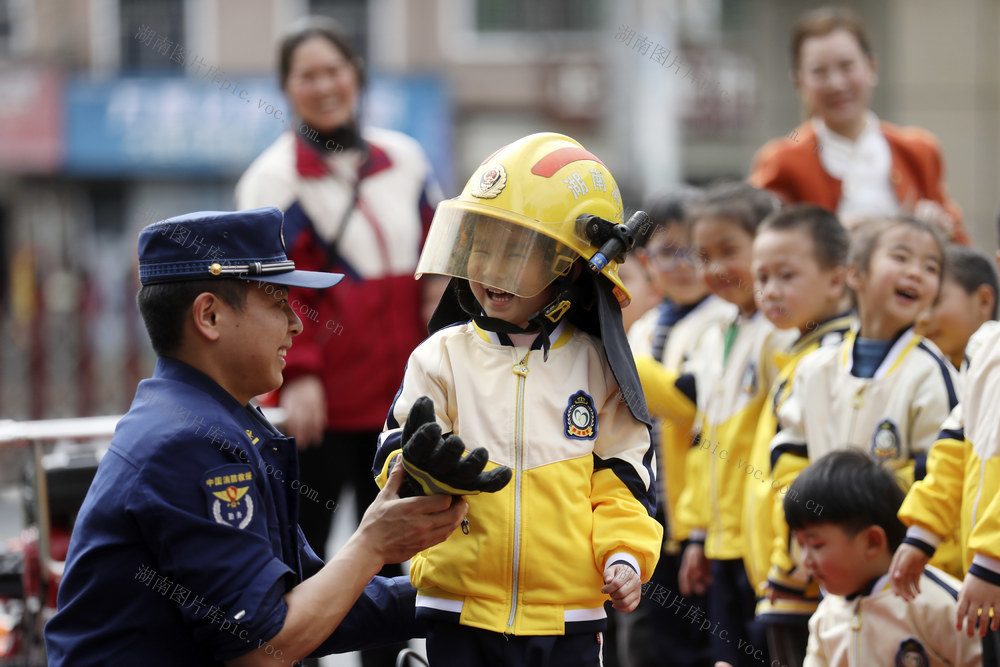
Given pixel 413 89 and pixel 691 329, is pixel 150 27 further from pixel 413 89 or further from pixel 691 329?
pixel 691 329

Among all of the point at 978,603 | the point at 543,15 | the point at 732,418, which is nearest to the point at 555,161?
the point at 978,603

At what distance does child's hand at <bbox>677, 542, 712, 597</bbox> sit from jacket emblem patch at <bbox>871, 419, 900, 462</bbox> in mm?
1061

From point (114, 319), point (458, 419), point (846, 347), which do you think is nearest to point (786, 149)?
point (846, 347)

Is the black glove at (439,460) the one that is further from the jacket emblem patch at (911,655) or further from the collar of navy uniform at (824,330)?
the collar of navy uniform at (824,330)

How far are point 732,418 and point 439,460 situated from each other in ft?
7.29

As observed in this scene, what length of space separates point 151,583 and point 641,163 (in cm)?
1323

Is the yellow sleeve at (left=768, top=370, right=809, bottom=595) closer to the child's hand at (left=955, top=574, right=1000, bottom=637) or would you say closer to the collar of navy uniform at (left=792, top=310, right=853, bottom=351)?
the collar of navy uniform at (left=792, top=310, right=853, bottom=351)

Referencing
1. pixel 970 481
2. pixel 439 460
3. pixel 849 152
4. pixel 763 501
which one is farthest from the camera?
pixel 849 152

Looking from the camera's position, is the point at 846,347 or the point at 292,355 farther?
the point at 292,355

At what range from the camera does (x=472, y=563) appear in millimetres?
2689

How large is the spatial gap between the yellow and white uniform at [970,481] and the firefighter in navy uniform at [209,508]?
4.54 ft

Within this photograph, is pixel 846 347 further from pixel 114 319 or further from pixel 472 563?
pixel 114 319

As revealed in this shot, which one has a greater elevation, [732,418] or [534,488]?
[534,488]

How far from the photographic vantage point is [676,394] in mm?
4582
